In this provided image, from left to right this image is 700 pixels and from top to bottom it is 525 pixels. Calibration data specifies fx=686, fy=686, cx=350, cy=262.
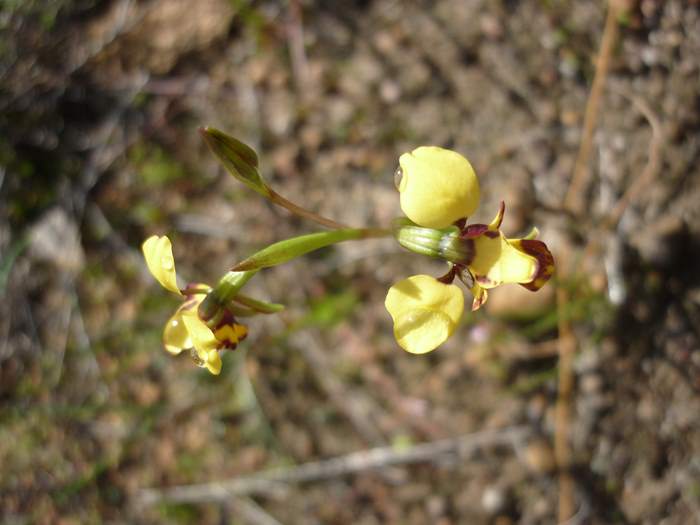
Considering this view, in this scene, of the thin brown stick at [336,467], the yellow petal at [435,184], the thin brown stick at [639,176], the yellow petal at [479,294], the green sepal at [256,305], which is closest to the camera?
the yellow petal at [435,184]

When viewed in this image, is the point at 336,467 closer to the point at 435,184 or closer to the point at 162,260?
the point at 162,260

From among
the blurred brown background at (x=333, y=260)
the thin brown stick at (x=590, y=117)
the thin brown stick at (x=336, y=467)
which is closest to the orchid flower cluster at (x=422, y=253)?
the blurred brown background at (x=333, y=260)

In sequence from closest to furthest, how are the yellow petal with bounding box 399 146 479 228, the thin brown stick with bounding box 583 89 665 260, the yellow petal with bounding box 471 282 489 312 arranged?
the yellow petal with bounding box 399 146 479 228
the yellow petal with bounding box 471 282 489 312
the thin brown stick with bounding box 583 89 665 260

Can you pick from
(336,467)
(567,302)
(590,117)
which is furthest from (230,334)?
(590,117)

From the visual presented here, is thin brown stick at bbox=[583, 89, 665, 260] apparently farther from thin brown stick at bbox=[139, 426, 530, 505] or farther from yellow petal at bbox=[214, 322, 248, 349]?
yellow petal at bbox=[214, 322, 248, 349]

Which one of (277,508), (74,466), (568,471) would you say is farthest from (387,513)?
(74,466)

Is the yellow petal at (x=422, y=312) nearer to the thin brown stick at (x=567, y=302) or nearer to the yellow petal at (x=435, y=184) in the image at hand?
the yellow petal at (x=435, y=184)

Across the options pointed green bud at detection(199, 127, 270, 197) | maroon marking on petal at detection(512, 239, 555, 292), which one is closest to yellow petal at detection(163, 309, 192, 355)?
pointed green bud at detection(199, 127, 270, 197)
